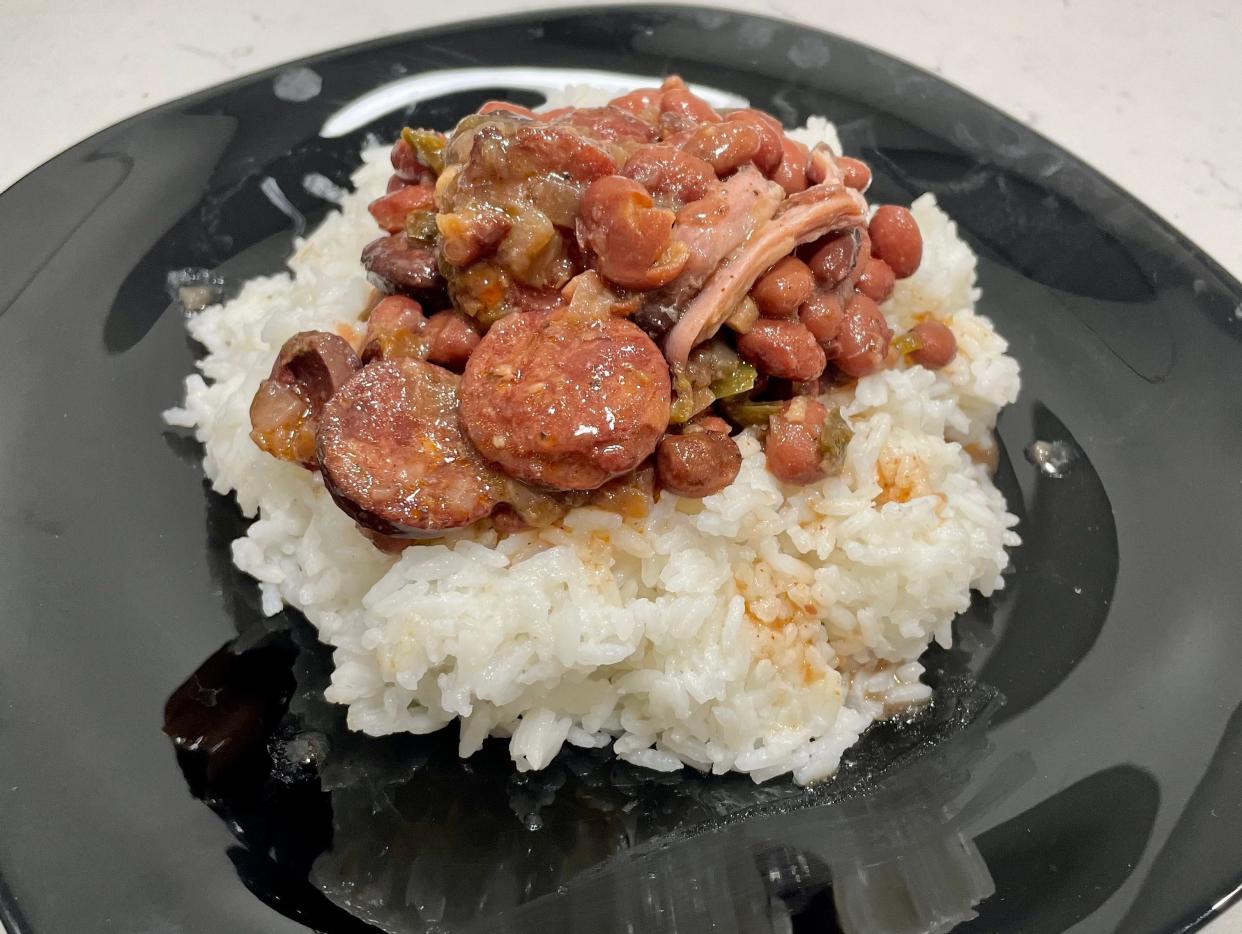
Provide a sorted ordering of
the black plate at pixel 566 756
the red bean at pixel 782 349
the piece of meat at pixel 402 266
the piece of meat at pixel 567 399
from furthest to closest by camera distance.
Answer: the piece of meat at pixel 402 266 < the red bean at pixel 782 349 < the piece of meat at pixel 567 399 < the black plate at pixel 566 756

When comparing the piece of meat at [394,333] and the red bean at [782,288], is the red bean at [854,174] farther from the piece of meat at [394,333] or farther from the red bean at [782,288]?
the piece of meat at [394,333]

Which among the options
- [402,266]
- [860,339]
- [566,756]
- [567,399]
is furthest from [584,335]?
[566,756]

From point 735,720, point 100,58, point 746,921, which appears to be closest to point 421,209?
point 735,720

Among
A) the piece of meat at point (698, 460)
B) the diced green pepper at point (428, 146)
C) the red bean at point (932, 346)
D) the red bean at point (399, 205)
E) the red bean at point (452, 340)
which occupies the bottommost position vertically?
the piece of meat at point (698, 460)

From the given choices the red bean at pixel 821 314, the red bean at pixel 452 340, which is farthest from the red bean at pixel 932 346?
the red bean at pixel 452 340

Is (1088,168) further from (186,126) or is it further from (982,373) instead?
(186,126)

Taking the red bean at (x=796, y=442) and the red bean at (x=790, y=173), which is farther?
the red bean at (x=790, y=173)

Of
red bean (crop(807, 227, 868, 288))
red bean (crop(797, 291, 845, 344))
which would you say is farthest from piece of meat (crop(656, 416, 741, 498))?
red bean (crop(807, 227, 868, 288))

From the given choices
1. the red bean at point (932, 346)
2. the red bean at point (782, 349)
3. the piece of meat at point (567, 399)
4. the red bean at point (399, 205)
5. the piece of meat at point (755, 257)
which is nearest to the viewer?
the piece of meat at point (567, 399)
